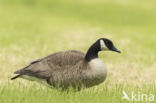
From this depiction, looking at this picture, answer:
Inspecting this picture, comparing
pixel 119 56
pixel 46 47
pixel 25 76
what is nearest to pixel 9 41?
pixel 46 47

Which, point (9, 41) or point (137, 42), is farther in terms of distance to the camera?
point (137, 42)

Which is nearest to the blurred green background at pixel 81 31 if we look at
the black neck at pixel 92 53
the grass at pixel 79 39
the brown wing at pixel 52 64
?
the grass at pixel 79 39

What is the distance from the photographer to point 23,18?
22.0 m

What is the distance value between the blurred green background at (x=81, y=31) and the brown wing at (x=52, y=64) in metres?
3.02

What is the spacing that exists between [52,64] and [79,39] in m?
10.5

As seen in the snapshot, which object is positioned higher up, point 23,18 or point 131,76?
point 23,18

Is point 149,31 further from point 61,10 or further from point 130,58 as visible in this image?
point 130,58

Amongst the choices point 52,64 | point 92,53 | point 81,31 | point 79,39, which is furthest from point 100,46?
point 81,31

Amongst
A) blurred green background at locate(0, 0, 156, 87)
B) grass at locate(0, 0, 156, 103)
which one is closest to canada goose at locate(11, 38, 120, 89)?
grass at locate(0, 0, 156, 103)

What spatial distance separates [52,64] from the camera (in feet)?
27.1

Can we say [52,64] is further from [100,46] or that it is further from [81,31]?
[81,31]

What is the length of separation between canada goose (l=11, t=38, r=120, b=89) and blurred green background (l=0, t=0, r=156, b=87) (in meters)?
3.10

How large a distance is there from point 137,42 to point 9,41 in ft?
20.1

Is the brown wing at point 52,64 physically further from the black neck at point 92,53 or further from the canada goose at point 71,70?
the black neck at point 92,53
